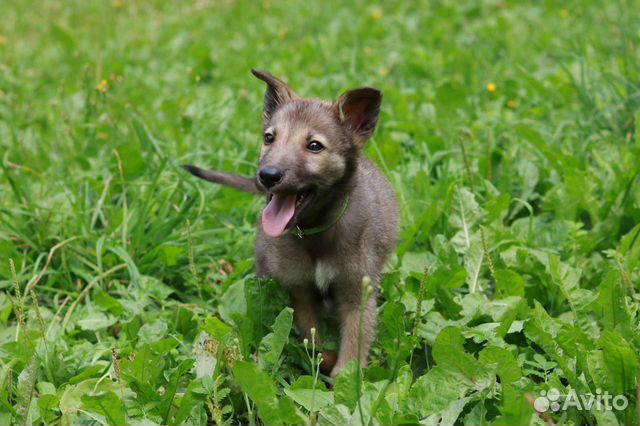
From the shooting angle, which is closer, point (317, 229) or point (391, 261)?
point (317, 229)

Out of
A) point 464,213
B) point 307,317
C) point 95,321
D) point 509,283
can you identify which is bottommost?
point 95,321

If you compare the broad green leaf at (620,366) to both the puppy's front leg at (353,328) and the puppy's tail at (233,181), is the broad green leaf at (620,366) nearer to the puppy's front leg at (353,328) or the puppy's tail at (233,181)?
the puppy's front leg at (353,328)

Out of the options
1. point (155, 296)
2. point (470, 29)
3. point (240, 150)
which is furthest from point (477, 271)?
point (470, 29)

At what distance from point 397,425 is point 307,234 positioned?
1.15 m

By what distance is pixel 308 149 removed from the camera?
400 centimetres

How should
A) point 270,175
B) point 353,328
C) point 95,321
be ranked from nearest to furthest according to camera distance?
1. point 270,175
2. point 353,328
3. point 95,321

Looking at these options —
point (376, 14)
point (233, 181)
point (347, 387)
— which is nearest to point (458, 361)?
point (347, 387)

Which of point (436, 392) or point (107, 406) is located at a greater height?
point (436, 392)

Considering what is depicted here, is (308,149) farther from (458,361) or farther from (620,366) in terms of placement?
(620,366)

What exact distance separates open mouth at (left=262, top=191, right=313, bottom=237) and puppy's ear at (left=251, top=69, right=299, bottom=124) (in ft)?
1.92

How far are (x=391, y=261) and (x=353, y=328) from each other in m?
0.79

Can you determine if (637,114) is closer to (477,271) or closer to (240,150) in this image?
(477,271)

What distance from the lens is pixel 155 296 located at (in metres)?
4.84

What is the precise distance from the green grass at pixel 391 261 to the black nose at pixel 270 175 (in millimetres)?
527
